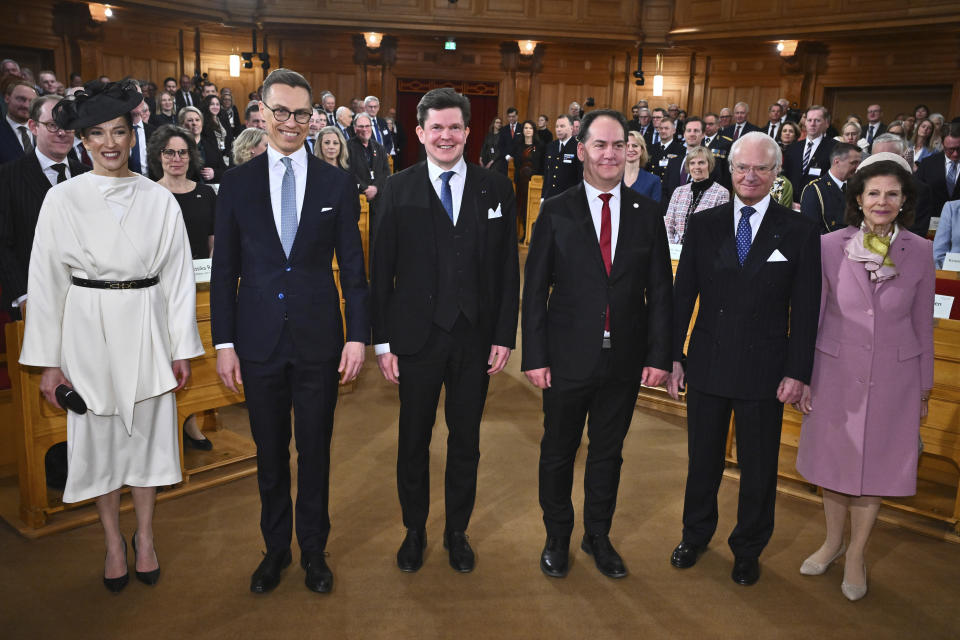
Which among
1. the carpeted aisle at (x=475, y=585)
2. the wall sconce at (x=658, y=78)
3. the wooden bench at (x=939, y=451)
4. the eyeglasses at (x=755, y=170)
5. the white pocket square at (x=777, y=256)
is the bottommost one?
the carpeted aisle at (x=475, y=585)

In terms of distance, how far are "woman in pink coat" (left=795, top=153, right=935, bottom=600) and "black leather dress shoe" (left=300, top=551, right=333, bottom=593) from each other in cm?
172

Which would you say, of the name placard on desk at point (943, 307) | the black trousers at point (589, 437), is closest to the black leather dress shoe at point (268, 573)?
the black trousers at point (589, 437)

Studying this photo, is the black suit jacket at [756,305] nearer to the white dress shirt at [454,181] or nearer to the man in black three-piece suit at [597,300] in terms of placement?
the man in black three-piece suit at [597,300]

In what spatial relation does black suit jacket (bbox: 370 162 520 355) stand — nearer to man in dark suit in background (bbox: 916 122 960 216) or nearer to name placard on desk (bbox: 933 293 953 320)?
name placard on desk (bbox: 933 293 953 320)

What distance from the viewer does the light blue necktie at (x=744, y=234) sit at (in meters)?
2.45

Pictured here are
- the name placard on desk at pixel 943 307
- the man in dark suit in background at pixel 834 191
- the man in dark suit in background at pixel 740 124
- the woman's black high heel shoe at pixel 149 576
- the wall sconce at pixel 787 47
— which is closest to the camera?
the woman's black high heel shoe at pixel 149 576

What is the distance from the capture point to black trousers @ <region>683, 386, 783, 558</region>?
2516mm

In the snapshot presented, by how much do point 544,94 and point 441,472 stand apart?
1119 cm

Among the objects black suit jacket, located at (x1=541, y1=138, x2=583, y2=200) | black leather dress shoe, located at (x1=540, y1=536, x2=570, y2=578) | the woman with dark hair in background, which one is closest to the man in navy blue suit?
black leather dress shoe, located at (x1=540, y1=536, x2=570, y2=578)

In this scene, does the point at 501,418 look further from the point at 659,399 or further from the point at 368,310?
the point at 368,310

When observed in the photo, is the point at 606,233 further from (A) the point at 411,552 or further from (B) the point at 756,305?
(A) the point at 411,552

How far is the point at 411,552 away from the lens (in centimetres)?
262

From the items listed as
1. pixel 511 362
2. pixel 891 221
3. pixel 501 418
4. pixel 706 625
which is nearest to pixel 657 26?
pixel 511 362

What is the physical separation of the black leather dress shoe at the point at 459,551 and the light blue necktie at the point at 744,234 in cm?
141
